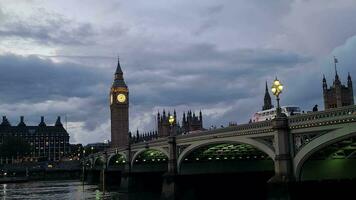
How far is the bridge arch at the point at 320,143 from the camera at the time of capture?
105ft

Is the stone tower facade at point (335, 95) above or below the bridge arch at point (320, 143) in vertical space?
above

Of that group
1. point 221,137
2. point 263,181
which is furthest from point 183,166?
point 221,137

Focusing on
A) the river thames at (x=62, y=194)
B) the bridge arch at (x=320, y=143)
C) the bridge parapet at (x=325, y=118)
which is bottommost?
the river thames at (x=62, y=194)

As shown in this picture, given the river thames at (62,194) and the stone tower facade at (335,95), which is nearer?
the river thames at (62,194)

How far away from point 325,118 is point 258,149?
52.6 feet

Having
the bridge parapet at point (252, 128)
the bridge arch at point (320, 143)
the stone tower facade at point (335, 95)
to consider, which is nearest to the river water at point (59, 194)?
Answer: the bridge parapet at point (252, 128)

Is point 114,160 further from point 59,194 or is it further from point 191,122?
point 191,122

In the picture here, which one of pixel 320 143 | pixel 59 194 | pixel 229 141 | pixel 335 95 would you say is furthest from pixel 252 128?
pixel 335 95

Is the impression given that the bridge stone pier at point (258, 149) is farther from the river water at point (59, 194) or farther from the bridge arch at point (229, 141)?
the river water at point (59, 194)

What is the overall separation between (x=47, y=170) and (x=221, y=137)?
5600 inches

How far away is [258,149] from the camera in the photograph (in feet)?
162

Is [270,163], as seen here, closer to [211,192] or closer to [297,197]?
[211,192]

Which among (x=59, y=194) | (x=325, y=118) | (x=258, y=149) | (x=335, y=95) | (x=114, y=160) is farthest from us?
(x=335, y=95)

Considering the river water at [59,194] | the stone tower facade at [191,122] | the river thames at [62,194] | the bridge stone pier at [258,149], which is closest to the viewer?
the bridge stone pier at [258,149]
